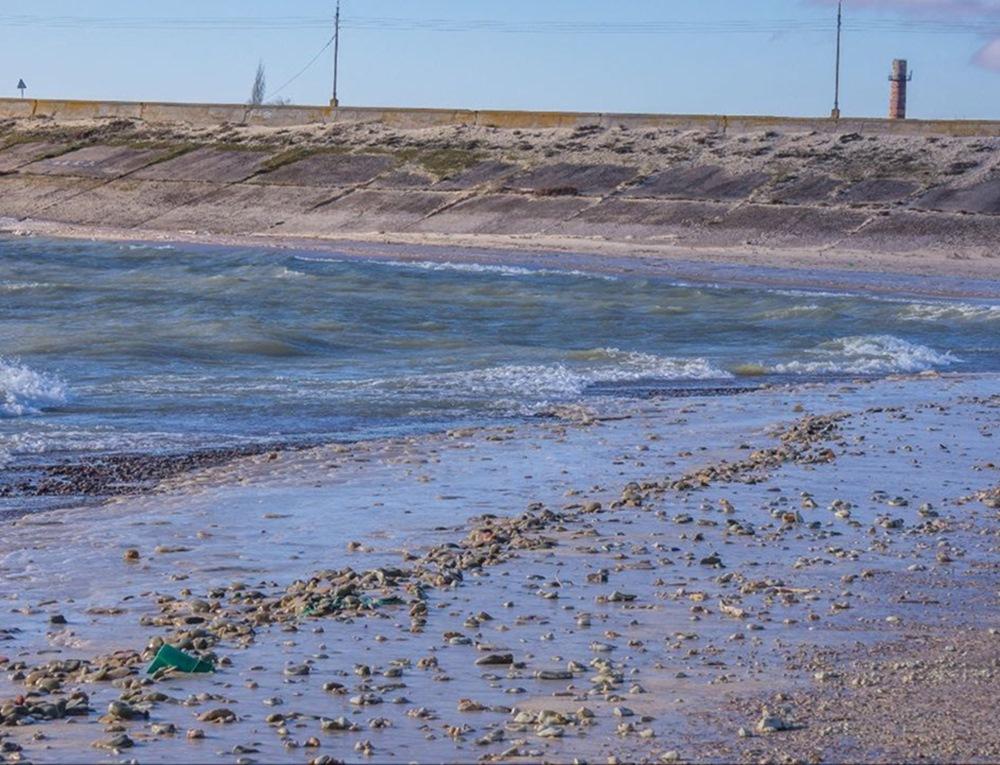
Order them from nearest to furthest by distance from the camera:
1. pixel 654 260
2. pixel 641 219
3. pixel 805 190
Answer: pixel 654 260 → pixel 641 219 → pixel 805 190

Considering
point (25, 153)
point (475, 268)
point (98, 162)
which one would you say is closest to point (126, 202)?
point (98, 162)

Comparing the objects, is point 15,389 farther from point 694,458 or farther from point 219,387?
point 694,458

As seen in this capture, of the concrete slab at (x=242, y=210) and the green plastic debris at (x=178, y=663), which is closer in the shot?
the green plastic debris at (x=178, y=663)

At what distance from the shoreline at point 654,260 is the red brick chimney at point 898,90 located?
20507 millimetres

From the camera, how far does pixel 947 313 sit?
80.8 feet

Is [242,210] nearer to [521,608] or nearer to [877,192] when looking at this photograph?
[877,192]

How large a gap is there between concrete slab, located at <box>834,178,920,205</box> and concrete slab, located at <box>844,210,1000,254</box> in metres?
1.34

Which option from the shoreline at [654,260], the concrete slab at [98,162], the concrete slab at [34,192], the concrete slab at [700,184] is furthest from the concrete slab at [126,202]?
the concrete slab at [700,184]

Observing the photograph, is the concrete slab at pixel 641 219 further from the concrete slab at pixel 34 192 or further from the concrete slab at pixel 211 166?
the concrete slab at pixel 34 192

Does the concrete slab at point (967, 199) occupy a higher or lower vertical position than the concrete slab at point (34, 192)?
higher

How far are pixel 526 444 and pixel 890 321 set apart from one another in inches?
510

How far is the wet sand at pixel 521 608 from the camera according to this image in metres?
5.24

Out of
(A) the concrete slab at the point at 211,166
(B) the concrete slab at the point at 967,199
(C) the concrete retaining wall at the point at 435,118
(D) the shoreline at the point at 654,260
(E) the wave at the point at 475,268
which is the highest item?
(C) the concrete retaining wall at the point at 435,118

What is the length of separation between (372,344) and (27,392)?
649 centimetres
